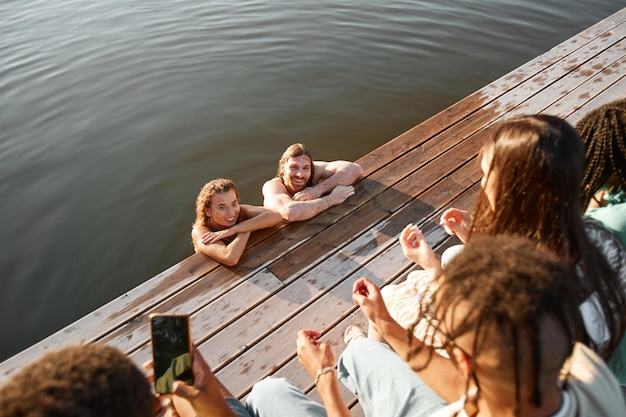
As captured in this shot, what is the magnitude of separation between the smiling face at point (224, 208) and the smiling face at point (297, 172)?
0.63 metres

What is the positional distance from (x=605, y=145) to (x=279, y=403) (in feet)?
5.32

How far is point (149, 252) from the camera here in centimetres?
465

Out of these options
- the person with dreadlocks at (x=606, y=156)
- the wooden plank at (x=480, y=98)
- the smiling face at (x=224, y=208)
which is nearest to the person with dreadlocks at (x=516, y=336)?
the person with dreadlocks at (x=606, y=156)

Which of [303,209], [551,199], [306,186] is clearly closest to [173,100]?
[306,186]

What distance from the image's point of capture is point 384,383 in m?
1.92

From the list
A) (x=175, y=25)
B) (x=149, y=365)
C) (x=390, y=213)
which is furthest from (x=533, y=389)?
(x=175, y=25)

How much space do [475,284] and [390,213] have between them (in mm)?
2720

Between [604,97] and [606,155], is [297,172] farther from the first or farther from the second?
[604,97]

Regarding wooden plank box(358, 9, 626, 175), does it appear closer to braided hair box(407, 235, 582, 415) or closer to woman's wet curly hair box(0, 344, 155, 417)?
braided hair box(407, 235, 582, 415)

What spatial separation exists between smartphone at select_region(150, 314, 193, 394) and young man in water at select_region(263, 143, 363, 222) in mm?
2107

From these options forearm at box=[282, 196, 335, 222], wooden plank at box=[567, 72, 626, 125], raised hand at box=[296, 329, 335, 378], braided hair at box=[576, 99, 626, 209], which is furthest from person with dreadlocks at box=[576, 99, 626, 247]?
wooden plank at box=[567, 72, 626, 125]

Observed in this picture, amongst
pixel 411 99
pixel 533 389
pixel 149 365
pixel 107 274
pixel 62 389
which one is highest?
pixel 62 389

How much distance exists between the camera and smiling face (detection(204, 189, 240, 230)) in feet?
12.2

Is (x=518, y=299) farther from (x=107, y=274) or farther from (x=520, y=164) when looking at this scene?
(x=107, y=274)
